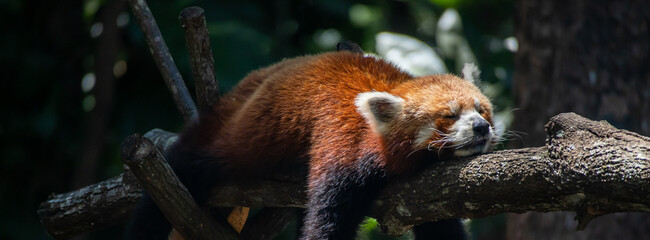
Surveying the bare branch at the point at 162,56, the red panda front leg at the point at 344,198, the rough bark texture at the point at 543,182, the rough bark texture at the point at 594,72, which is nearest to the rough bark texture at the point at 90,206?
the bare branch at the point at 162,56

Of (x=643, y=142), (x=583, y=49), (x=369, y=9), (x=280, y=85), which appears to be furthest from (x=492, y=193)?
(x=369, y=9)

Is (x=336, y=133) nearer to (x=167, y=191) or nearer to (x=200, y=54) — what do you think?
(x=167, y=191)

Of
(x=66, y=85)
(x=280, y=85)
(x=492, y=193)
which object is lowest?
(x=66, y=85)

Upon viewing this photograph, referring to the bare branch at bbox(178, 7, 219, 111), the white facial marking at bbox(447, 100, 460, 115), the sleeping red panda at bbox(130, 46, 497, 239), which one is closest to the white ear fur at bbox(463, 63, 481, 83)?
the sleeping red panda at bbox(130, 46, 497, 239)

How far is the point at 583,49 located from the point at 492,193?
3.51 m

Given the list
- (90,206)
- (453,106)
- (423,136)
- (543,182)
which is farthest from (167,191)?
(543,182)

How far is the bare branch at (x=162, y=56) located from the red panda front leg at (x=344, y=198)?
1107mm

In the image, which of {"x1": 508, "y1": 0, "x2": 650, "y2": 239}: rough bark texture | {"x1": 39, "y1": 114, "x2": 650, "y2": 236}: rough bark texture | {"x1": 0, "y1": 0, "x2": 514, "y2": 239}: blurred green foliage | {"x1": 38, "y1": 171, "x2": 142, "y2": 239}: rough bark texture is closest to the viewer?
{"x1": 39, "y1": 114, "x2": 650, "y2": 236}: rough bark texture

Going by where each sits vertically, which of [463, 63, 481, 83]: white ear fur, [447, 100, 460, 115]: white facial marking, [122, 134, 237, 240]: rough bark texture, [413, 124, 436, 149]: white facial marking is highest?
[463, 63, 481, 83]: white ear fur

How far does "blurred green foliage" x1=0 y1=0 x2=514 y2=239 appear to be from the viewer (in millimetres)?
6590

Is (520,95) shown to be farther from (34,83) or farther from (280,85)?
(34,83)

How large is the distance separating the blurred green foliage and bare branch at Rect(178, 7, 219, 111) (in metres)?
2.52

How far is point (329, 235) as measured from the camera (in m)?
2.95

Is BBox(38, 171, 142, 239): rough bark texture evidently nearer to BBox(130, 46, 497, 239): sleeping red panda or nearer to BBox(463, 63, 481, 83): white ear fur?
BBox(130, 46, 497, 239): sleeping red panda
